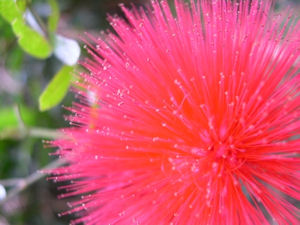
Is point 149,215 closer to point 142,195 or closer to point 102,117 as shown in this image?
point 142,195

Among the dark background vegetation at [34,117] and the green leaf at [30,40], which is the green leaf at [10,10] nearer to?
the green leaf at [30,40]

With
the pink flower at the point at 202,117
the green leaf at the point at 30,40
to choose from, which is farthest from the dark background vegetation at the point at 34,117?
the pink flower at the point at 202,117

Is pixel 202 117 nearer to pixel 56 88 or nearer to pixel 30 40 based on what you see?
pixel 56 88

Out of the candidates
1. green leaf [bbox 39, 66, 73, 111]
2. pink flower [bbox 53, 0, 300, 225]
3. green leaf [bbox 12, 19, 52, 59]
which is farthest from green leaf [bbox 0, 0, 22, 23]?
pink flower [bbox 53, 0, 300, 225]

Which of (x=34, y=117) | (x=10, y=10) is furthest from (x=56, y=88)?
(x=34, y=117)

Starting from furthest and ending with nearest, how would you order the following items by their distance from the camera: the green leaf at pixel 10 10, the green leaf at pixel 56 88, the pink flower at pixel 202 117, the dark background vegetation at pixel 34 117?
the dark background vegetation at pixel 34 117, the green leaf at pixel 56 88, the green leaf at pixel 10 10, the pink flower at pixel 202 117

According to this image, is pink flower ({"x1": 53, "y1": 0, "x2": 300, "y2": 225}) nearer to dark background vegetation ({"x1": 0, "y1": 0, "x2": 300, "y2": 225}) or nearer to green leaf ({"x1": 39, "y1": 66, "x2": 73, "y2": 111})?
green leaf ({"x1": 39, "y1": 66, "x2": 73, "y2": 111})

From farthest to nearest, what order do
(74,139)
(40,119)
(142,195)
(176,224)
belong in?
(40,119) < (74,139) < (142,195) < (176,224)

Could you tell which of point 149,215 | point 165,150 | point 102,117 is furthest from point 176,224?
point 102,117
